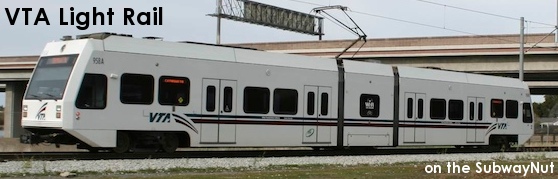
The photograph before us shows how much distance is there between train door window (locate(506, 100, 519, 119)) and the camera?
1198 inches

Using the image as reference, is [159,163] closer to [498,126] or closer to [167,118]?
[167,118]

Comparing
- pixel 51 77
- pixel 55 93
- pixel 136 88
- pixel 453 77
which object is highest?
pixel 453 77

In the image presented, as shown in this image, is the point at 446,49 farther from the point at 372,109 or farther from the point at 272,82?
the point at 272,82

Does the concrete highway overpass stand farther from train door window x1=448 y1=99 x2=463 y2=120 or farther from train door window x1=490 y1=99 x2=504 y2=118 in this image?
train door window x1=448 y1=99 x2=463 y2=120

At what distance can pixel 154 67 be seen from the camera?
19.7 metres

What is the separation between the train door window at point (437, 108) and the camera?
87.9ft

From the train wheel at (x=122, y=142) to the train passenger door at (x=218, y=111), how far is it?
77.2 inches

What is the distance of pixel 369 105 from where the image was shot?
81.8 feet

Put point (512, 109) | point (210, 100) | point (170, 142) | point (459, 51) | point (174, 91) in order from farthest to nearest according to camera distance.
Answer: point (459, 51) → point (512, 109) → point (210, 100) → point (170, 142) → point (174, 91)

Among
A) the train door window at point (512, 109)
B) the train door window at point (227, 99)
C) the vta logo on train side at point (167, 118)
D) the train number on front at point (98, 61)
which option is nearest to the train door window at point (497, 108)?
the train door window at point (512, 109)

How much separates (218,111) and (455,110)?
33.2 feet

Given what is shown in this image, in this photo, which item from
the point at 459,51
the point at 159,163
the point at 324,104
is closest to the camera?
the point at 159,163

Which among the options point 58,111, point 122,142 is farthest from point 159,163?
point 58,111

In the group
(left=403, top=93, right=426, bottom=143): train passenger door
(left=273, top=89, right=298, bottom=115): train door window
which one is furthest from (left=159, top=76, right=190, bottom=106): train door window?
(left=403, top=93, right=426, bottom=143): train passenger door
